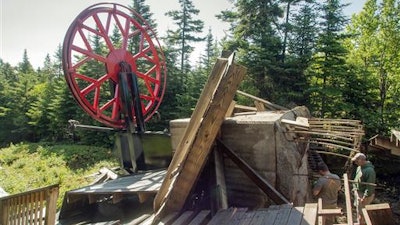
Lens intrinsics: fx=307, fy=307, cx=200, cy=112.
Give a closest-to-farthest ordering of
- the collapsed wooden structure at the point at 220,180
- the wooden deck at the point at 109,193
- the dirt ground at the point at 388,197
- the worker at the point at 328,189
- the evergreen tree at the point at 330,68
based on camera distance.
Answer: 1. the collapsed wooden structure at the point at 220,180
2. the wooden deck at the point at 109,193
3. the worker at the point at 328,189
4. the dirt ground at the point at 388,197
5. the evergreen tree at the point at 330,68

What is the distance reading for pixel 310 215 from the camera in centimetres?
370

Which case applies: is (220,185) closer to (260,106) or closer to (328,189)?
(328,189)

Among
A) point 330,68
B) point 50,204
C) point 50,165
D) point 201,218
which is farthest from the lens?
point 50,165

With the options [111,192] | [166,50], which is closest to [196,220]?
[111,192]

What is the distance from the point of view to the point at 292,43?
669 inches

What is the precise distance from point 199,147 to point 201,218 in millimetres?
919

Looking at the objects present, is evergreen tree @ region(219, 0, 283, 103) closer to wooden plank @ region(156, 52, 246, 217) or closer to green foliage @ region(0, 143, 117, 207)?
green foliage @ region(0, 143, 117, 207)

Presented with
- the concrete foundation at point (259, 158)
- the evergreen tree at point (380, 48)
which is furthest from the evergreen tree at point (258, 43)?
the concrete foundation at point (259, 158)

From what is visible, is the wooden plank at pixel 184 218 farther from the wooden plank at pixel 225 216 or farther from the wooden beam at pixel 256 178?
the wooden beam at pixel 256 178

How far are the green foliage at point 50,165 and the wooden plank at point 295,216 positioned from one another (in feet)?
42.6

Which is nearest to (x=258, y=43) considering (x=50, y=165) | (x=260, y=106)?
(x=260, y=106)

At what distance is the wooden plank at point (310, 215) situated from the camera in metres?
3.52

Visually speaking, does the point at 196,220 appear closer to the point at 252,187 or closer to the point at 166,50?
the point at 252,187

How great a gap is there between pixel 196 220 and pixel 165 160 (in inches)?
159
